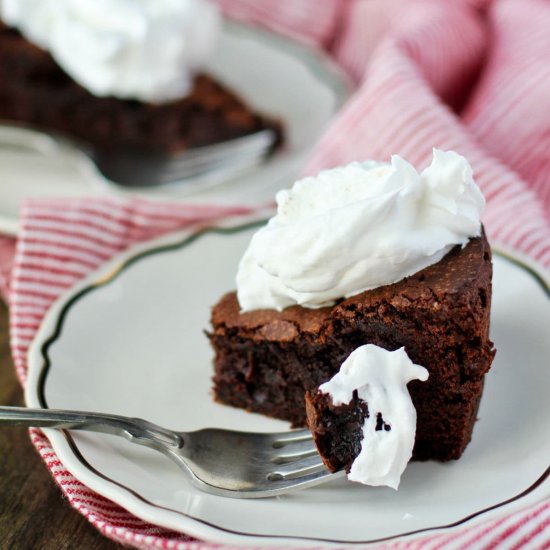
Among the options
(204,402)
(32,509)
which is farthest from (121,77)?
(32,509)

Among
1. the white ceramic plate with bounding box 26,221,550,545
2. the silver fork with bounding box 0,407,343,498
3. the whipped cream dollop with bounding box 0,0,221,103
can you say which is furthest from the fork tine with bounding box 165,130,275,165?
the silver fork with bounding box 0,407,343,498

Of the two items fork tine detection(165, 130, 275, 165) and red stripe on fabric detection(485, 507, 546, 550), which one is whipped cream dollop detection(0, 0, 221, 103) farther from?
red stripe on fabric detection(485, 507, 546, 550)

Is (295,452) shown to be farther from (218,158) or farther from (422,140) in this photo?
(218,158)

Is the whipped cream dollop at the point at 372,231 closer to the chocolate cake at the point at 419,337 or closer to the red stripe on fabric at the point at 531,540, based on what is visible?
the chocolate cake at the point at 419,337

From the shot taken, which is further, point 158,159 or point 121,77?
point 158,159

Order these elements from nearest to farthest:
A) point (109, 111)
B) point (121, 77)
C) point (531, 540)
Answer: point (531, 540), point (121, 77), point (109, 111)

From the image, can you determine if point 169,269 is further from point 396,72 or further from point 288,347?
point 396,72
